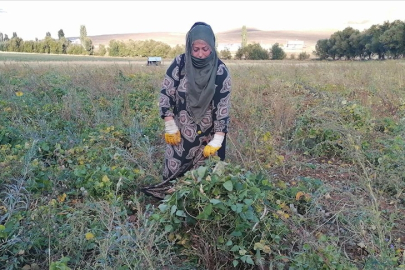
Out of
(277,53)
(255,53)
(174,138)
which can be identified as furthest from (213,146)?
(277,53)

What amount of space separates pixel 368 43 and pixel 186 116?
1625 inches

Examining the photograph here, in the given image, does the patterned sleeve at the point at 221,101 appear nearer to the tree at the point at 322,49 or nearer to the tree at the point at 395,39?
the tree at the point at 395,39

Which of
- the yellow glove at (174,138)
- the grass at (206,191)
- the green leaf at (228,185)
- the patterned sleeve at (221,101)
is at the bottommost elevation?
the grass at (206,191)

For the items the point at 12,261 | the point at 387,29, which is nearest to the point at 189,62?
the point at 12,261

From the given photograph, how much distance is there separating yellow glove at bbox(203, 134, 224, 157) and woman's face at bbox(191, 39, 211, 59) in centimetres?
61

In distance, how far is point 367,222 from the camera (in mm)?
2451

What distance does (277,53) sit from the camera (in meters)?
50.5

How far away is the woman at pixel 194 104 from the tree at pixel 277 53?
48657mm

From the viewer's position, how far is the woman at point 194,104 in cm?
272

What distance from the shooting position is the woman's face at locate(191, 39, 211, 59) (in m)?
2.70

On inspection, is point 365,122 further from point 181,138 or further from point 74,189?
point 74,189

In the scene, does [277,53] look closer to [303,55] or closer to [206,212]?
[303,55]

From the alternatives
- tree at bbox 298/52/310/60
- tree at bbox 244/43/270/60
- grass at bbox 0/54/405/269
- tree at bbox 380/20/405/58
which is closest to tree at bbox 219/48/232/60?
tree at bbox 244/43/270/60

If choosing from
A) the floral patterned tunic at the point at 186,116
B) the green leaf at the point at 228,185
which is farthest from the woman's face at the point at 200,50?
the green leaf at the point at 228,185
